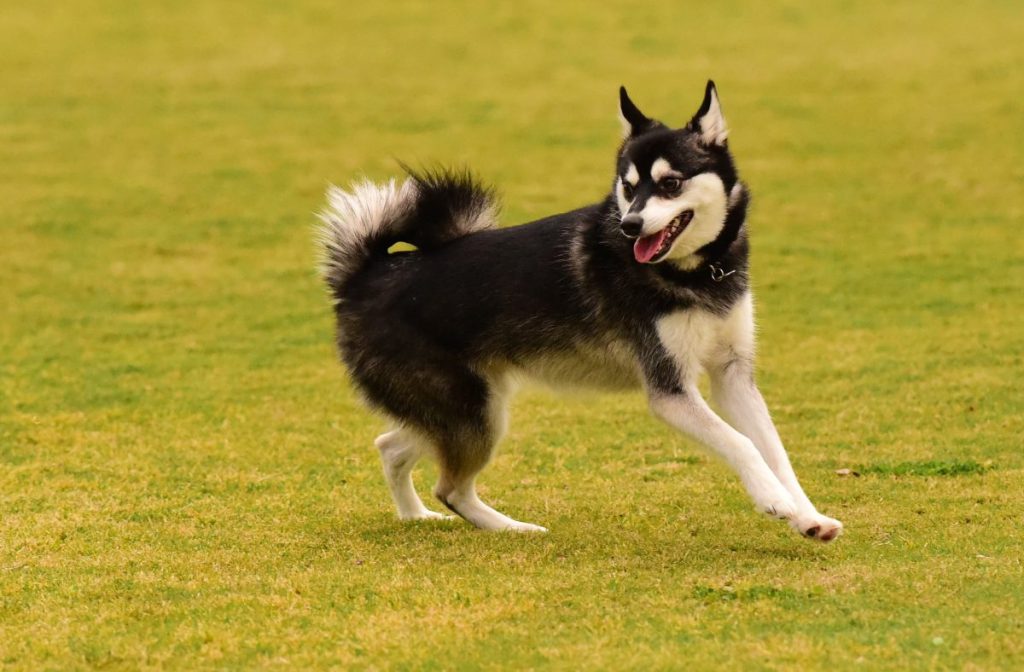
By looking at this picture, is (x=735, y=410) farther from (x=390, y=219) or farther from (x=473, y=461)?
(x=390, y=219)

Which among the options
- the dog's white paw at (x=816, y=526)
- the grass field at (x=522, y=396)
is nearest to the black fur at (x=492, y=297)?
the grass field at (x=522, y=396)

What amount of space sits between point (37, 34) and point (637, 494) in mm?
19600

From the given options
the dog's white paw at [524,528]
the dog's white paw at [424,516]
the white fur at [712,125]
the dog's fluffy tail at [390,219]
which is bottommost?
the dog's white paw at [424,516]

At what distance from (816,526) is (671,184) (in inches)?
62.2

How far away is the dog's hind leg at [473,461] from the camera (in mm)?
7090

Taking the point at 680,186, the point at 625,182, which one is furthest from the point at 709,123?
the point at 625,182

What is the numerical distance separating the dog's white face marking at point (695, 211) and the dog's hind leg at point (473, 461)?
45.0 inches

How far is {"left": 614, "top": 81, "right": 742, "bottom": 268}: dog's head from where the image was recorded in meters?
6.54

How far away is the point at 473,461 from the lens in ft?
23.5

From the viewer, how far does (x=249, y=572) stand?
21.2ft

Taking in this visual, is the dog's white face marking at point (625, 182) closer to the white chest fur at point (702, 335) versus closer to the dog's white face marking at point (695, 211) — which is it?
the dog's white face marking at point (695, 211)

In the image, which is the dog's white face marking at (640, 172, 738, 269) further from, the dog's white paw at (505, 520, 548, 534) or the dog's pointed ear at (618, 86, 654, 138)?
the dog's white paw at (505, 520, 548, 534)

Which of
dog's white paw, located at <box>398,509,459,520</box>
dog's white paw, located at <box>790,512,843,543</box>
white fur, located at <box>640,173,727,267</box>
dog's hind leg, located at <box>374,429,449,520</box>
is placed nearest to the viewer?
dog's white paw, located at <box>790,512,843,543</box>

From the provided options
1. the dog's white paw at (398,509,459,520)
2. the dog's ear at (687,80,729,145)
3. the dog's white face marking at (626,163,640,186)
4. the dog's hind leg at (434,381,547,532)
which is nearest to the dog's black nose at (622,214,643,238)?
the dog's white face marking at (626,163,640,186)
